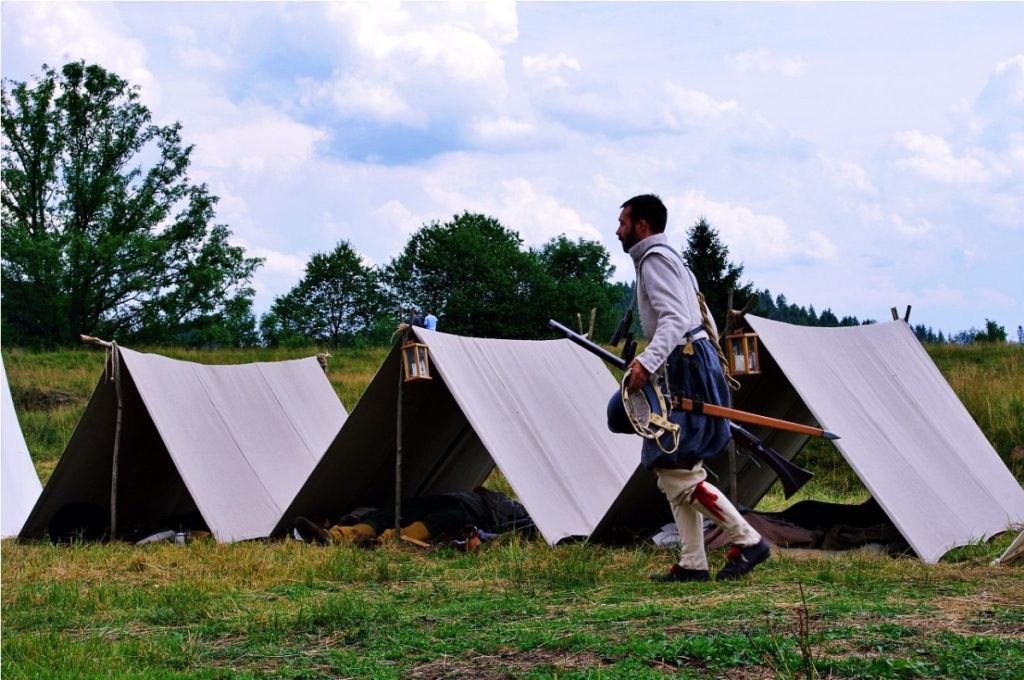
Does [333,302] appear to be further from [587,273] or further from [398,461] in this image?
[398,461]

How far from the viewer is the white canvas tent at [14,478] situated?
7.24m

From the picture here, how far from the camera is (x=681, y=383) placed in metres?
4.32

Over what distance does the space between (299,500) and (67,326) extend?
19.5 metres

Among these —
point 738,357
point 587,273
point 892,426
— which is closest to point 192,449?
point 738,357

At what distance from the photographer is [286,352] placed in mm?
19078

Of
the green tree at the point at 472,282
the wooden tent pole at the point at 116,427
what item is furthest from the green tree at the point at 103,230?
the wooden tent pole at the point at 116,427

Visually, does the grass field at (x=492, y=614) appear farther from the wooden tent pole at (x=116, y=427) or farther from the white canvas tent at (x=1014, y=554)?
the wooden tent pole at (x=116, y=427)

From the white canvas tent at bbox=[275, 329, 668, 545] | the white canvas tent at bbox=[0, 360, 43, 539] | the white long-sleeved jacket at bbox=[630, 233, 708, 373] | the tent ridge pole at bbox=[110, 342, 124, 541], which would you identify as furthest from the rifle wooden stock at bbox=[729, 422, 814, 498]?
the white canvas tent at bbox=[0, 360, 43, 539]

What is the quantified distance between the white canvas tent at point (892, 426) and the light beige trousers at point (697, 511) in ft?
3.58

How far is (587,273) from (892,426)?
1401 inches

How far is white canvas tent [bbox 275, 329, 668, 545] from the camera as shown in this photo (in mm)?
5812

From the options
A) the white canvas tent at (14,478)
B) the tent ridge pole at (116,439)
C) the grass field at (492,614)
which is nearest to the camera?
the grass field at (492,614)

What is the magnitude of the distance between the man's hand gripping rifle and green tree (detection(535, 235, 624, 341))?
104 ft

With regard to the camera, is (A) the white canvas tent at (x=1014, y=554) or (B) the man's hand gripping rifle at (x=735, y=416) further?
(A) the white canvas tent at (x=1014, y=554)
